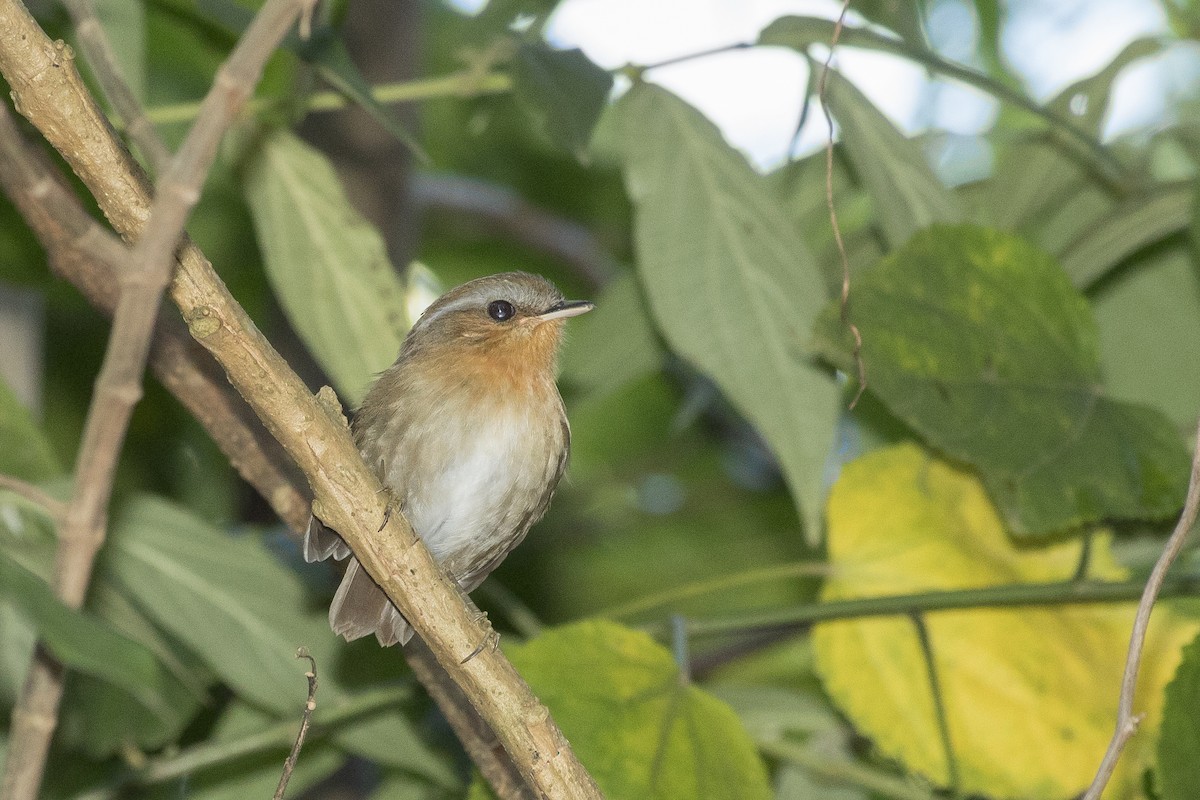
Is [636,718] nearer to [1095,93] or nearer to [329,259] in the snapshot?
[329,259]

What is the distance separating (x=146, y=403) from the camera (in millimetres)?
4348

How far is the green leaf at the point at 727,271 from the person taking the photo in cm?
294

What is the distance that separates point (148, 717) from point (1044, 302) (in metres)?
2.30

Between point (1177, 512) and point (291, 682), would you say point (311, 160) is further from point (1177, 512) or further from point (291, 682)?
point (1177, 512)

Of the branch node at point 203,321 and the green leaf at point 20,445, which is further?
the green leaf at point 20,445

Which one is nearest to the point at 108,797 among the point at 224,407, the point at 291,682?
the point at 291,682

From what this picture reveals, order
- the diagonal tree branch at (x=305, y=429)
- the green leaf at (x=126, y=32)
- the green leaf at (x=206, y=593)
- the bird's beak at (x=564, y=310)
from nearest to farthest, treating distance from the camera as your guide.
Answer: the diagonal tree branch at (x=305, y=429) → the green leaf at (x=126, y=32) → the green leaf at (x=206, y=593) → the bird's beak at (x=564, y=310)

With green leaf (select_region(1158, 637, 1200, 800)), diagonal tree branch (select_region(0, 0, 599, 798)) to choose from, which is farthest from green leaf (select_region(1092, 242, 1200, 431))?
diagonal tree branch (select_region(0, 0, 599, 798))

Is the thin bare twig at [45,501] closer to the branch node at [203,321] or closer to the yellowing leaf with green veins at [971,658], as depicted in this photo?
the branch node at [203,321]

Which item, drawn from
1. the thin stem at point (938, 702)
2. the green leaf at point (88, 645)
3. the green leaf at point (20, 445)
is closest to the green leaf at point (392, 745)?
the green leaf at point (20, 445)

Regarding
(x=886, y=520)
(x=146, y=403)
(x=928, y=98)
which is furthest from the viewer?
(x=928, y=98)

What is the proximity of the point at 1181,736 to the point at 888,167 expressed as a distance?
1.46 metres

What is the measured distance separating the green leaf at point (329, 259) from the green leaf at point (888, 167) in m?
1.14

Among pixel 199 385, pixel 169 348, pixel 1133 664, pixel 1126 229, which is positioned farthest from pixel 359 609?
pixel 1126 229
